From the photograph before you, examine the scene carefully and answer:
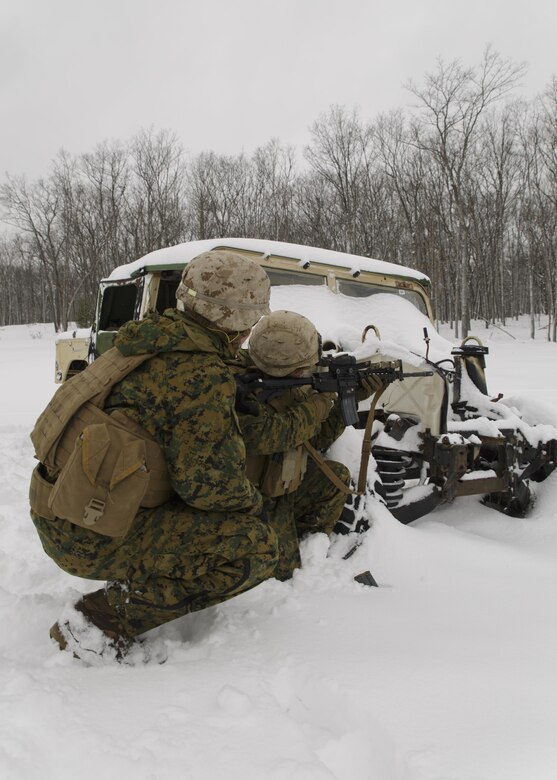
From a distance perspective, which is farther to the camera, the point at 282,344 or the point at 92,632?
the point at 282,344

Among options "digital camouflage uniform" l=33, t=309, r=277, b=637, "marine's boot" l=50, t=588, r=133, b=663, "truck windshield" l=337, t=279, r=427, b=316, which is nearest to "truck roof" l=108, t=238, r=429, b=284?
"truck windshield" l=337, t=279, r=427, b=316

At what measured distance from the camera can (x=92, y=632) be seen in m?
2.01

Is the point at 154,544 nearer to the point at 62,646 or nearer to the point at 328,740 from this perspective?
the point at 62,646

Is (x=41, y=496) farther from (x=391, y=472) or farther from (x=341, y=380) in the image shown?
(x=391, y=472)

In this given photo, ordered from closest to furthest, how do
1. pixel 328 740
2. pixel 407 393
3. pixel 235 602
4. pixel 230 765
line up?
pixel 230 765, pixel 328 740, pixel 235 602, pixel 407 393

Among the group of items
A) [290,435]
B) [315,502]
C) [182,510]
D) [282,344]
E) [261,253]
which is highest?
[261,253]

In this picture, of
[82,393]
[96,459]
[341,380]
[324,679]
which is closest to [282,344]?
[341,380]

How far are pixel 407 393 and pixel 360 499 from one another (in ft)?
2.72

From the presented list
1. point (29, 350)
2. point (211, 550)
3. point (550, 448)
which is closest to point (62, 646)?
point (211, 550)

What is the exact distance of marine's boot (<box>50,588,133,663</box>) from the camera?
1973mm

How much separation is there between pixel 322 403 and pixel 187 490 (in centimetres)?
89

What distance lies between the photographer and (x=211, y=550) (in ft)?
6.55

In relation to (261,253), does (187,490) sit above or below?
below

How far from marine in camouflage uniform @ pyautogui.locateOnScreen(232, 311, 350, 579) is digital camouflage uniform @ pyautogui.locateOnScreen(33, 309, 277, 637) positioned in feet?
1.07
